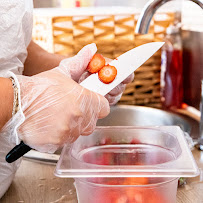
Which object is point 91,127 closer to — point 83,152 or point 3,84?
point 83,152

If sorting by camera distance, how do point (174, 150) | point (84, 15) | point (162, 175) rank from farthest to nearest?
point (84, 15)
point (174, 150)
point (162, 175)

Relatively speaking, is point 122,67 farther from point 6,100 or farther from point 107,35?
point 107,35

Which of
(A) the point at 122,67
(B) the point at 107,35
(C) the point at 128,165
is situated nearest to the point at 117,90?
(A) the point at 122,67

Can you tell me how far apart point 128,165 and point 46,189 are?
0.81 feet

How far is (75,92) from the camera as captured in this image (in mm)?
604

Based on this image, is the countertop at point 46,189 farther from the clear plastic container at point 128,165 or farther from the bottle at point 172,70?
the bottle at point 172,70

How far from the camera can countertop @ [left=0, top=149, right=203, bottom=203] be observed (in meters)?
0.73

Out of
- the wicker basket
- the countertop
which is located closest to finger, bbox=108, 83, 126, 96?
the countertop

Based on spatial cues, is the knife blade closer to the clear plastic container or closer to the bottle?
the clear plastic container

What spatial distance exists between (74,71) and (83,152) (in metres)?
0.16

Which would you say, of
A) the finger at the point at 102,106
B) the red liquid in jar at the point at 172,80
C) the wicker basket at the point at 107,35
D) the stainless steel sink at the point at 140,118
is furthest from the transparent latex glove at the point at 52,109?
the red liquid in jar at the point at 172,80

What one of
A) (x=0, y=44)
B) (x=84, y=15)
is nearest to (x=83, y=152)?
(x=0, y=44)

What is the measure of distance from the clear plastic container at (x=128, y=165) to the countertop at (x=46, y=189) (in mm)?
126

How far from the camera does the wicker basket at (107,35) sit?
1318mm
